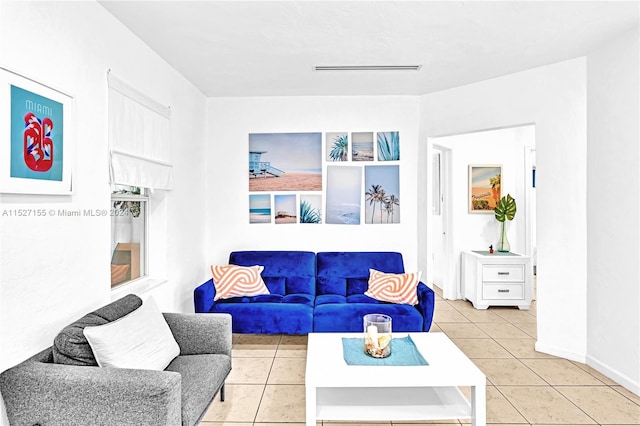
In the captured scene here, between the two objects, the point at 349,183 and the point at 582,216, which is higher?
the point at 349,183

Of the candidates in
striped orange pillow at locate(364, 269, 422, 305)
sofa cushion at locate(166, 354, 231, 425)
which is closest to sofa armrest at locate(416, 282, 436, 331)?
striped orange pillow at locate(364, 269, 422, 305)

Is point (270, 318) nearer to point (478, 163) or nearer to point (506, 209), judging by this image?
point (506, 209)

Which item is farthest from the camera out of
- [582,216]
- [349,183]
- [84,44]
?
[349,183]

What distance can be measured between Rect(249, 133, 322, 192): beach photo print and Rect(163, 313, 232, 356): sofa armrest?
2.20 m

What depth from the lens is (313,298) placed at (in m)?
3.99

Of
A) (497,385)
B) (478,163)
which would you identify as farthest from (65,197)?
(478,163)

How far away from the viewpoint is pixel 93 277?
2375 mm

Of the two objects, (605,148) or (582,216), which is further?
(582,216)

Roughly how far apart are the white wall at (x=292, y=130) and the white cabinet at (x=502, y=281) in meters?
1.04

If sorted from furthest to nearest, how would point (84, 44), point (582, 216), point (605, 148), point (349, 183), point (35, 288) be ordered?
1. point (349, 183)
2. point (582, 216)
3. point (605, 148)
4. point (84, 44)
5. point (35, 288)

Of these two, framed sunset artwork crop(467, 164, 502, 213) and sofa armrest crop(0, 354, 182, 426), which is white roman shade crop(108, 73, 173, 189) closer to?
sofa armrest crop(0, 354, 182, 426)

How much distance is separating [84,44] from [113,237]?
1291mm

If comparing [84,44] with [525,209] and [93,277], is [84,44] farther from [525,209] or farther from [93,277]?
[525,209]

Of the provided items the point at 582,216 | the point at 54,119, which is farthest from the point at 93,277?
the point at 582,216
